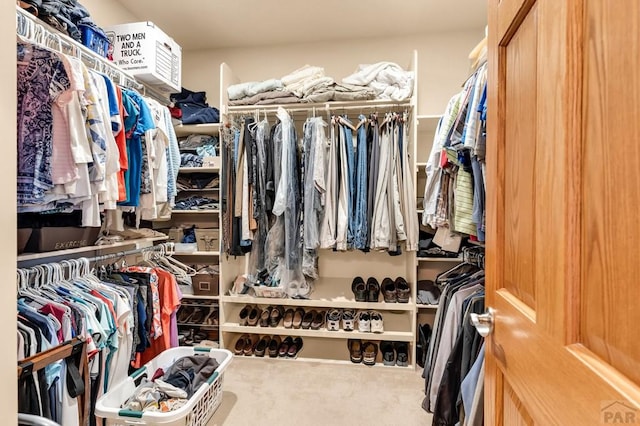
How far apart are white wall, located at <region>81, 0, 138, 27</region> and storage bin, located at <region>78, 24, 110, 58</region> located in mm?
604

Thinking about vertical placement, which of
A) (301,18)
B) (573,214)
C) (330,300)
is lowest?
(330,300)

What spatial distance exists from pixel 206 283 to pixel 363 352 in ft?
4.44

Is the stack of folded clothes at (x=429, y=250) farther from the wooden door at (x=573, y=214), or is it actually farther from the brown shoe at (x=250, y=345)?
the wooden door at (x=573, y=214)

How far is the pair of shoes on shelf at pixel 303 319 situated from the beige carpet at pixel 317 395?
0.27m

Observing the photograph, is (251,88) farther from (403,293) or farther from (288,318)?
(403,293)

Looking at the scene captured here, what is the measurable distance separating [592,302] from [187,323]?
9.18 feet

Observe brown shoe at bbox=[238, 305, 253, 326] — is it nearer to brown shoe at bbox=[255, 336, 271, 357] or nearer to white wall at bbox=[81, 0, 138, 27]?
brown shoe at bbox=[255, 336, 271, 357]

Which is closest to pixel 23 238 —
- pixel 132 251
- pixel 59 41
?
pixel 132 251

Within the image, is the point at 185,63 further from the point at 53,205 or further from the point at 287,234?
the point at 53,205

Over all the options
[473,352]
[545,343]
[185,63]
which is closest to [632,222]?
[545,343]

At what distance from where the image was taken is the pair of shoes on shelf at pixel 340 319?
2.45 metres

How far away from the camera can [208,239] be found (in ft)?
8.76

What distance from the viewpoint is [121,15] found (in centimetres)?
243

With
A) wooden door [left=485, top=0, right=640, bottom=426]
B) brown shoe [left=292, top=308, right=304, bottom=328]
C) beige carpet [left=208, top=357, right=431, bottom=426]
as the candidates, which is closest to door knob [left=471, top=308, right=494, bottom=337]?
wooden door [left=485, top=0, right=640, bottom=426]
